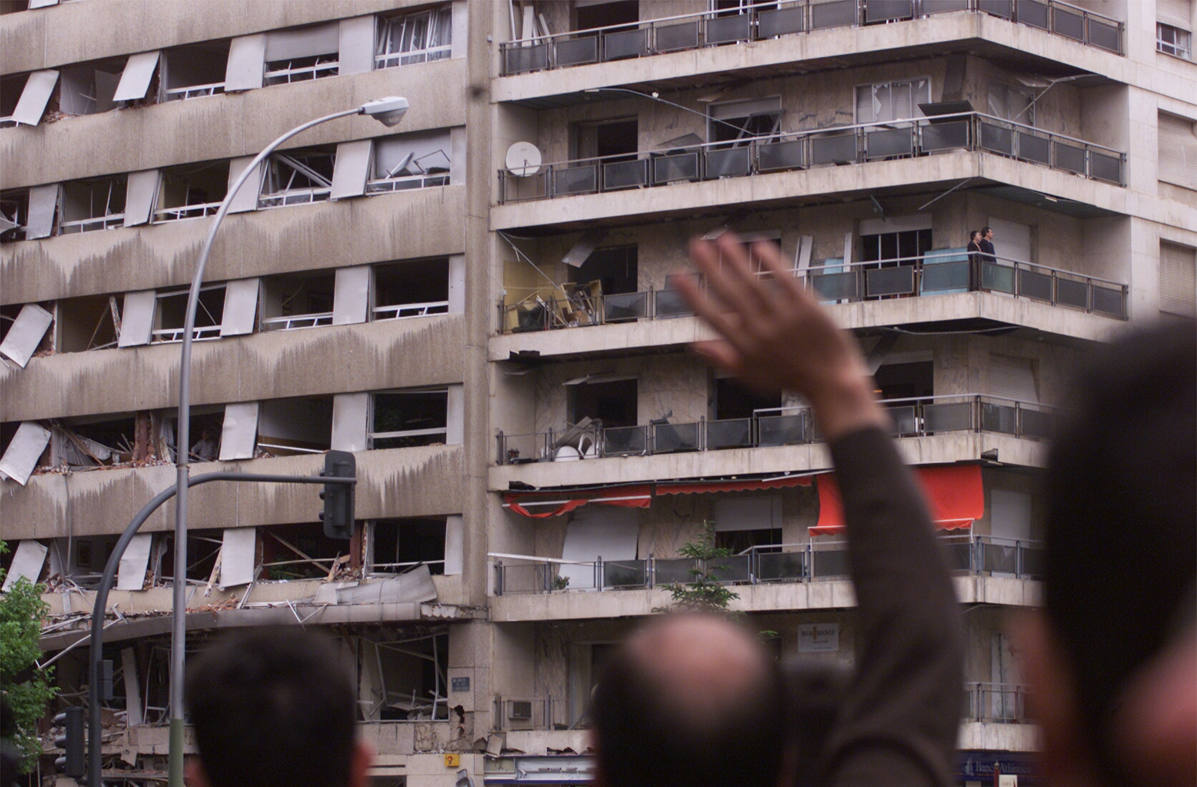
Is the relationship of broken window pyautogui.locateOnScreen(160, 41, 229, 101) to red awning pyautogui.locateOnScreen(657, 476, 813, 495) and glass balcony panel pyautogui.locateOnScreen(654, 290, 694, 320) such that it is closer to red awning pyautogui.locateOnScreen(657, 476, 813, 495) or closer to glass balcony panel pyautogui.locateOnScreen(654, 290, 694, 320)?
glass balcony panel pyautogui.locateOnScreen(654, 290, 694, 320)

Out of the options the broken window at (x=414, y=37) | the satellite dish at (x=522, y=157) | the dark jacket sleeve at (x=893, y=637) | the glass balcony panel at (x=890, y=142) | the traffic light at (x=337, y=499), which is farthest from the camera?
the broken window at (x=414, y=37)

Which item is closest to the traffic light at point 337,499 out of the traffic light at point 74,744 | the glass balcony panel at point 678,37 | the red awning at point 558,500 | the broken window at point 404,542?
the traffic light at point 74,744

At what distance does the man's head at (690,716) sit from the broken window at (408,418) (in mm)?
36686

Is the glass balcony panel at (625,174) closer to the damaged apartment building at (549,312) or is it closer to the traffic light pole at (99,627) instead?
the damaged apartment building at (549,312)

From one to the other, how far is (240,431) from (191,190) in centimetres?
593

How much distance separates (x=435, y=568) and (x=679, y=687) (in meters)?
36.4

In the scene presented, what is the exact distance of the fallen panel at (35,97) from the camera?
43.7 m

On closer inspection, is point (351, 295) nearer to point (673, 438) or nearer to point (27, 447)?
point (673, 438)

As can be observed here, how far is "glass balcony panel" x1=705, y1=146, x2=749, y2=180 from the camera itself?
36844 mm

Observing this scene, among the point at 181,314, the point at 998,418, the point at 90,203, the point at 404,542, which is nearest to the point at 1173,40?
the point at 998,418

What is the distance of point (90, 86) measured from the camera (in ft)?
147

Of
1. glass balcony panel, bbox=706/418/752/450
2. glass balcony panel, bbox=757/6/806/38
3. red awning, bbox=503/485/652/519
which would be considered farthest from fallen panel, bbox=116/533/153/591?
glass balcony panel, bbox=757/6/806/38

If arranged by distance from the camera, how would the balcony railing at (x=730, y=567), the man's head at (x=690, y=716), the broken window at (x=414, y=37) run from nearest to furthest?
the man's head at (x=690, y=716) < the balcony railing at (x=730, y=567) < the broken window at (x=414, y=37)

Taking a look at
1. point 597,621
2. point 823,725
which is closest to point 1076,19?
point 597,621
